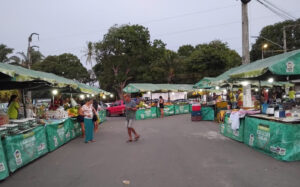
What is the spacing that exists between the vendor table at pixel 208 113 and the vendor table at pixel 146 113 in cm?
499

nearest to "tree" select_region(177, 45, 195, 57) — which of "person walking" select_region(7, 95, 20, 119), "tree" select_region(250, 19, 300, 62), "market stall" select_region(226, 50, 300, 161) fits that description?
"tree" select_region(250, 19, 300, 62)

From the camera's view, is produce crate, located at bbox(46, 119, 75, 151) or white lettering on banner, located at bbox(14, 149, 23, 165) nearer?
white lettering on banner, located at bbox(14, 149, 23, 165)

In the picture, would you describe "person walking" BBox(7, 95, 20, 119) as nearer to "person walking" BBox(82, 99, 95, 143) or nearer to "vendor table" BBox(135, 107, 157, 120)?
"person walking" BBox(82, 99, 95, 143)

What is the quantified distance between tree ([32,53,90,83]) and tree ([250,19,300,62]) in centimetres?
4295

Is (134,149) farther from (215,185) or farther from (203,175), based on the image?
(215,185)

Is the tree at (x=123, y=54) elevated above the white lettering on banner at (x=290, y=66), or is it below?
above

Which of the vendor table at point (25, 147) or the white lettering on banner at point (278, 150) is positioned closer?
the vendor table at point (25, 147)

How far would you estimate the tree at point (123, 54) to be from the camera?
34.4 metres

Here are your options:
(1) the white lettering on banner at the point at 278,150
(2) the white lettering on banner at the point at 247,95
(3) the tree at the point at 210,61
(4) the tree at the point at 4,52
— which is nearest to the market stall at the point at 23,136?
(1) the white lettering on banner at the point at 278,150

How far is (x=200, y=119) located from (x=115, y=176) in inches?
425

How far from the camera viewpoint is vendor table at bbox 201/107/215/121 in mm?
14008

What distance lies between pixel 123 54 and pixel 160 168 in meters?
32.6

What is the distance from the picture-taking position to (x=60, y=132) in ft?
25.9

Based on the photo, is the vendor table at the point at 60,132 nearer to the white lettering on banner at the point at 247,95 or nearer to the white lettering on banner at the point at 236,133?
the white lettering on banner at the point at 236,133
